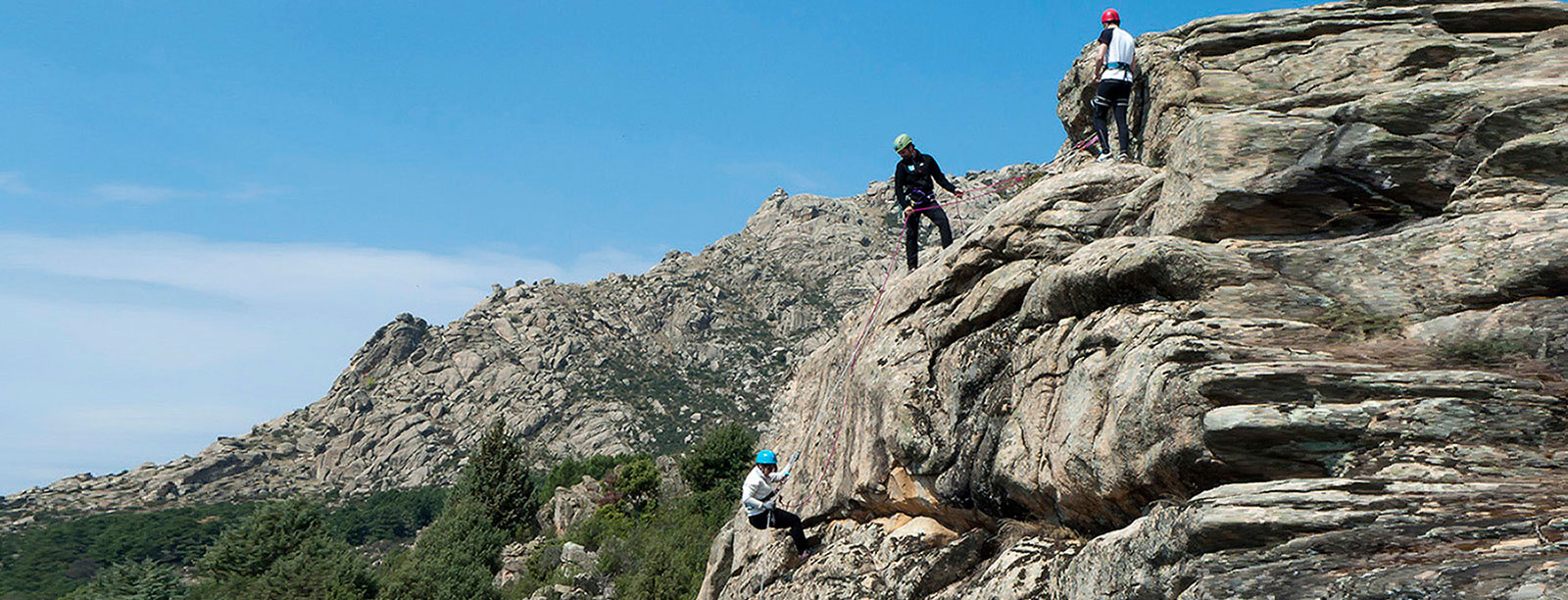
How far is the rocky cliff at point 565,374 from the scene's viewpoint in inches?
5022

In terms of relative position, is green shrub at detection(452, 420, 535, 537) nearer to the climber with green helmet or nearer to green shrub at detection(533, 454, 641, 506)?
green shrub at detection(533, 454, 641, 506)

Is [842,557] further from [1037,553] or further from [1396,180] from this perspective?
[1396,180]

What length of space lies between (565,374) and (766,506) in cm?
12014

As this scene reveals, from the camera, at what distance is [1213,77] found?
607 inches

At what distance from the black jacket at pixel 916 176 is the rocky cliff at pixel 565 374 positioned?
99.0 m

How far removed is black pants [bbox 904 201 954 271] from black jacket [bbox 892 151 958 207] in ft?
0.74

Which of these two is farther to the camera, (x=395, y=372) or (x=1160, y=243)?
(x=395, y=372)

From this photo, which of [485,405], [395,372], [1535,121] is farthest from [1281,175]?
[395,372]

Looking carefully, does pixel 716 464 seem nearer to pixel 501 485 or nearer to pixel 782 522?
pixel 501 485

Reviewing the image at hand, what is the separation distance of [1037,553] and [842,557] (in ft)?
14.1

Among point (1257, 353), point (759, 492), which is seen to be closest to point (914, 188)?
point (759, 492)

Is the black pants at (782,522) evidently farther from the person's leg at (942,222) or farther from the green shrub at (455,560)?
the green shrub at (455,560)

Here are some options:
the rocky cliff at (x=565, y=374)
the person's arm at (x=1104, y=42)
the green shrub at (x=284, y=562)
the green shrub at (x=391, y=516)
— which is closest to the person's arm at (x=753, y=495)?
the person's arm at (x=1104, y=42)

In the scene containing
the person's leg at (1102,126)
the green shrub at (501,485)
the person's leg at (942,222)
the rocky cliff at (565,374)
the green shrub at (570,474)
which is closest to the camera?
the person's leg at (1102,126)
